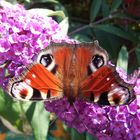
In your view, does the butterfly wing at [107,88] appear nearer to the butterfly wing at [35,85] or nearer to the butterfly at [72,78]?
the butterfly at [72,78]

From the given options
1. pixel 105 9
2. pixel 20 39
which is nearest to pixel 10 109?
pixel 20 39

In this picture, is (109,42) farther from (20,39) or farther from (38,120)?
(20,39)

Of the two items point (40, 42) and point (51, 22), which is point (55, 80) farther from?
point (51, 22)

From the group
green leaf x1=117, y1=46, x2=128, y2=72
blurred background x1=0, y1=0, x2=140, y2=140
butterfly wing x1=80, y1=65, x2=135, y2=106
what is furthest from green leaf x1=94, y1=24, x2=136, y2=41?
butterfly wing x1=80, y1=65, x2=135, y2=106

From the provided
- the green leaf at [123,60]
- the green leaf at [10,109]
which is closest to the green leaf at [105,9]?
the green leaf at [123,60]

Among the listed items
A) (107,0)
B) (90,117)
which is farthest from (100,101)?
(107,0)

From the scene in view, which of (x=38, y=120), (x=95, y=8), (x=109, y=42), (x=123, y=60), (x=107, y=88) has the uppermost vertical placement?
(x=95, y=8)

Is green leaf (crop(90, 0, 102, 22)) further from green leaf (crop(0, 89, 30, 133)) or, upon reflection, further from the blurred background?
green leaf (crop(0, 89, 30, 133))
